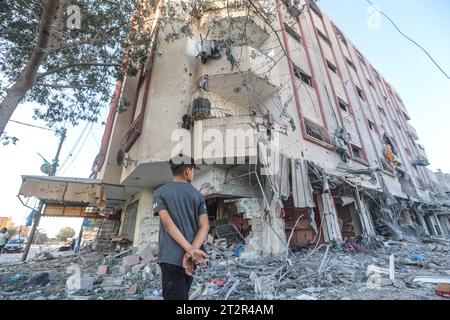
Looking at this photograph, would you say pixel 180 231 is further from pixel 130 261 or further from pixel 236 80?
pixel 236 80

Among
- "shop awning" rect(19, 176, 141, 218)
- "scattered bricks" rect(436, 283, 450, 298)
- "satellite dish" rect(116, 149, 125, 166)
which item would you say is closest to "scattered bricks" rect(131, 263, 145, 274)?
"shop awning" rect(19, 176, 141, 218)

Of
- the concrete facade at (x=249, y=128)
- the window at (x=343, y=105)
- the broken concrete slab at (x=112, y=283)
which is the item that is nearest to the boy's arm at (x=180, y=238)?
the concrete facade at (x=249, y=128)

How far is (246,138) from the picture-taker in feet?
22.1

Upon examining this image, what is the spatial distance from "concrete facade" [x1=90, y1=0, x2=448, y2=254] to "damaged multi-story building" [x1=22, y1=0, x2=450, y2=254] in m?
0.05

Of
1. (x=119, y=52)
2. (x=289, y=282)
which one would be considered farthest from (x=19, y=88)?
(x=289, y=282)

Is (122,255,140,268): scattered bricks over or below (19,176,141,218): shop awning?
below

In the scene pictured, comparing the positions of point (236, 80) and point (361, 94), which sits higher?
point (361, 94)

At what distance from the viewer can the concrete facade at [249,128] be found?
22.5 feet

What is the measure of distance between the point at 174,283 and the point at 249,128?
5600 mm

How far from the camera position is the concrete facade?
6.87 metres

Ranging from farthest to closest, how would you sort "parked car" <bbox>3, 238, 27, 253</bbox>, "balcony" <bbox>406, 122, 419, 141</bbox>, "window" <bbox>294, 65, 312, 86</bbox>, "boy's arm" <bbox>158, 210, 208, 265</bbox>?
"balcony" <bbox>406, 122, 419, 141</bbox>, "parked car" <bbox>3, 238, 27, 253</bbox>, "window" <bbox>294, 65, 312, 86</bbox>, "boy's arm" <bbox>158, 210, 208, 265</bbox>

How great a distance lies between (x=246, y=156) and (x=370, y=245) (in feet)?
20.0

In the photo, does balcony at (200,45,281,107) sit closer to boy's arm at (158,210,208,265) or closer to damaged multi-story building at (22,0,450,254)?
damaged multi-story building at (22,0,450,254)

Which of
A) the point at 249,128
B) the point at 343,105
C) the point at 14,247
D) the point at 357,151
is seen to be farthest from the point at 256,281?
the point at 14,247
